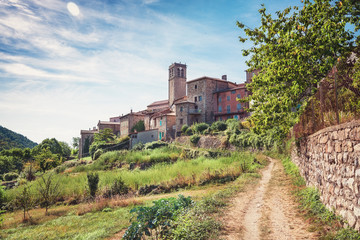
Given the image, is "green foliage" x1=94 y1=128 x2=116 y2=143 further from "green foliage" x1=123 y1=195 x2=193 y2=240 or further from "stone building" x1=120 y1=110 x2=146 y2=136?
"green foliage" x1=123 y1=195 x2=193 y2=240

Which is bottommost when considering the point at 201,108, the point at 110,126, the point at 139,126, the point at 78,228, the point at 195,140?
the point at 78,228

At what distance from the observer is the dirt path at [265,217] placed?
557 cm

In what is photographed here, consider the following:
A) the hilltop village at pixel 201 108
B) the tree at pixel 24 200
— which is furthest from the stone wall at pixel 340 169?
the hilltop village at pixel 201 108

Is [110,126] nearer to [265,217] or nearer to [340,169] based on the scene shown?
[265,217]

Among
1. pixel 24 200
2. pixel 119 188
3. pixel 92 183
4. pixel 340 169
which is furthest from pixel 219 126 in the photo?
pixel 340 169

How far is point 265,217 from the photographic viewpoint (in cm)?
682

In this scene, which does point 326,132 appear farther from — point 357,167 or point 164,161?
point 164,161

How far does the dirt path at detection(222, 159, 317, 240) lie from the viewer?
18.3ft

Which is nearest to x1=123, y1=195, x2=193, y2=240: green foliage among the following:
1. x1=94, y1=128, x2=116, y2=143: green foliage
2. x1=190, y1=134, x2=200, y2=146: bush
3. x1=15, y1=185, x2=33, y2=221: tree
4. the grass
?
the grass

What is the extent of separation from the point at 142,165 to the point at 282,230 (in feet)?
67.5

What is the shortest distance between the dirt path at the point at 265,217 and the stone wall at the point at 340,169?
0.98m

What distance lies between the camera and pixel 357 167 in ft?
13.8

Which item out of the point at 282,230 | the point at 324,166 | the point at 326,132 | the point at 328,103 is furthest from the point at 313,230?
the point at 328,103

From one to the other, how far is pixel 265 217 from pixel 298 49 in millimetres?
5427
